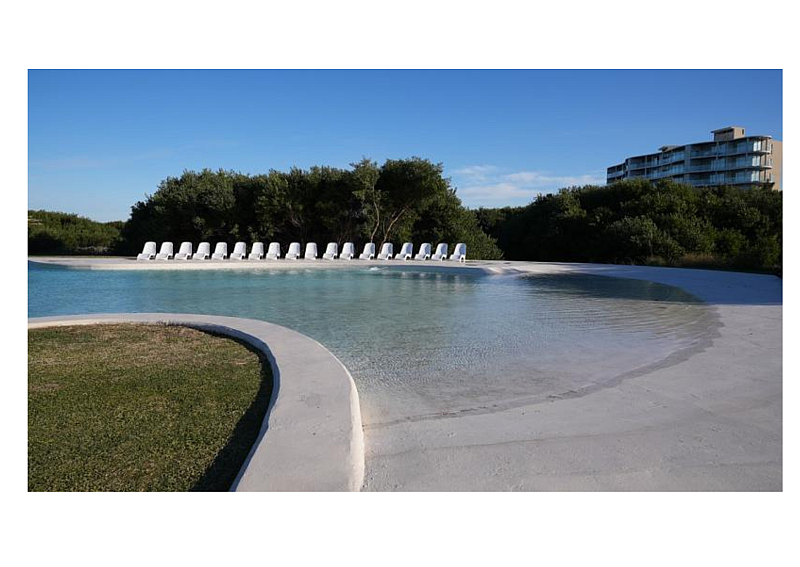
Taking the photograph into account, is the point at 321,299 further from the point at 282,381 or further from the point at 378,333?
the point at 282,381

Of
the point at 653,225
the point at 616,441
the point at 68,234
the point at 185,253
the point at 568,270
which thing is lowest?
the point at 616,441

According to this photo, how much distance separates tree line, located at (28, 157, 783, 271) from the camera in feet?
65.2

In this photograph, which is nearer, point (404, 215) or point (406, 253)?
point (406, 253)

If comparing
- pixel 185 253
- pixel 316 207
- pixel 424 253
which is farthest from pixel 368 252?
pixel 185 253

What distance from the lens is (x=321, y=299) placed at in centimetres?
862

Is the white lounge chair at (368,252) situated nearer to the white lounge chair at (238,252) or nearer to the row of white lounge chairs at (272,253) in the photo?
the row of white lounge chairs at (272,253)

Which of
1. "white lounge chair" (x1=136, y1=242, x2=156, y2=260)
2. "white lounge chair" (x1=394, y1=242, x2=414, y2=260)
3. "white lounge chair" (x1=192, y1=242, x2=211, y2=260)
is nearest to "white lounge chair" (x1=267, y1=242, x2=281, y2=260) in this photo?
"white lounge chair" (x1=192, y1=242, x2=211, y2=260)

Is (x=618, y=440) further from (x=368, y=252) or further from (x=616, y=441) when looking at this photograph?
(x=368, y=252)

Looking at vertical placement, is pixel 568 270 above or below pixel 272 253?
below

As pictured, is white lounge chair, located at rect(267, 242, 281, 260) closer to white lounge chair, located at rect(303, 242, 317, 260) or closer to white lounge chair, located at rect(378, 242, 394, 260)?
white lounge chair, located at rect(303, 242, 317, 260)

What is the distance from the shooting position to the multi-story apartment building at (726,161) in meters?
53.8

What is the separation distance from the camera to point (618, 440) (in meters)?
2.64

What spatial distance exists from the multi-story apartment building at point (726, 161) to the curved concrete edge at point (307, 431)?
54.4 meters

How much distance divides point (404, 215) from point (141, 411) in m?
18.8
